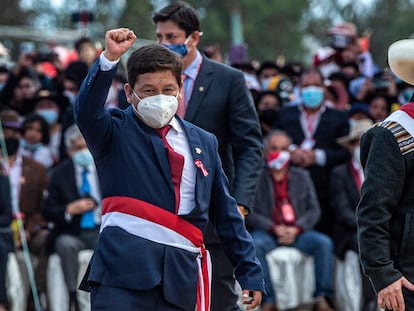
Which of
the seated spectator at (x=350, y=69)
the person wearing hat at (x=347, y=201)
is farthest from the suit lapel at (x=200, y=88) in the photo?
the seated spectator at (x=350, y=69)

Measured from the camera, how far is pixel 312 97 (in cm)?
1245

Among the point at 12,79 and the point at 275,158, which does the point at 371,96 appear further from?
the point at 12,79

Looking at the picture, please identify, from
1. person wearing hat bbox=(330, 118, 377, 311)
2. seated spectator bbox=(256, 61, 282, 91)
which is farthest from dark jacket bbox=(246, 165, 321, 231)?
seated spectator bbox=(256, 61, 282, 91)

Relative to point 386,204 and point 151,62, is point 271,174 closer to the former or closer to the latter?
point 386,204

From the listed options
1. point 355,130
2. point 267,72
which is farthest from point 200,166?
point 267,72

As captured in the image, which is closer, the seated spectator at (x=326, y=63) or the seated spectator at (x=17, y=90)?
the seated spectator at (x=17, y=90)

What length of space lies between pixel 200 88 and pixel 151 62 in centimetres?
179

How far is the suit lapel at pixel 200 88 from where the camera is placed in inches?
293

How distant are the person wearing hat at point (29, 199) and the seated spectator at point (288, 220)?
220 cm

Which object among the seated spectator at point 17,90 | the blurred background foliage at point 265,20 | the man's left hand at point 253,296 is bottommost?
the blurred background foliage at point 265,20

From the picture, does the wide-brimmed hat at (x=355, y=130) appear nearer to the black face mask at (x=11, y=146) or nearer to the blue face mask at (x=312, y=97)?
the blue face mask at (x=312, y=97)

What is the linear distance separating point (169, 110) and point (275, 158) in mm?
5998

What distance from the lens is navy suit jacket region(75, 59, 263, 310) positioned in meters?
5.54

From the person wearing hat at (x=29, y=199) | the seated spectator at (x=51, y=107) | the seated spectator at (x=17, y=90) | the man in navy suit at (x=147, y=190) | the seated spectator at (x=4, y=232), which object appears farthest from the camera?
the seated spectator at (x=17, y=90)
